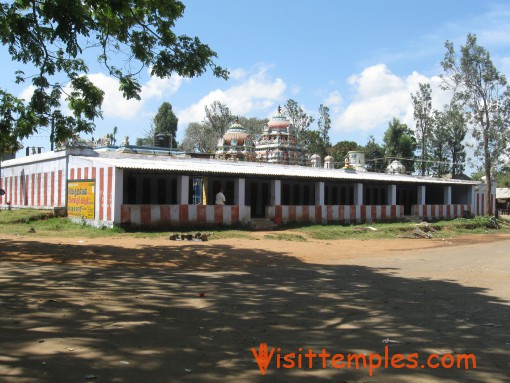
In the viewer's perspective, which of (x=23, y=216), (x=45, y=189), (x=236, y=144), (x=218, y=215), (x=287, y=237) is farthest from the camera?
(x=236, y=144)

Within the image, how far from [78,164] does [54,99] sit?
9.52 metres

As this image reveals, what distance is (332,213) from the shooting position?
25891 mm

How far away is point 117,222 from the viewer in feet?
61.4

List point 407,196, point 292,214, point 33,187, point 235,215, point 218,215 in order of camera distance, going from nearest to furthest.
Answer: point 218,215 → point 235,215 → point 292,214 → point 33,187 → point 407,196

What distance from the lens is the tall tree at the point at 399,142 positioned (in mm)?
55812

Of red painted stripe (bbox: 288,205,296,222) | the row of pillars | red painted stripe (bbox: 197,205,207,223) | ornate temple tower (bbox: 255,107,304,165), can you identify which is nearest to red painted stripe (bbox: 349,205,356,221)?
the row of pillars

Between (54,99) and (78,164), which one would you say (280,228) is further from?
(54,99)

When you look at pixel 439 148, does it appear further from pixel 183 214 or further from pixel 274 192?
pixel 183 214

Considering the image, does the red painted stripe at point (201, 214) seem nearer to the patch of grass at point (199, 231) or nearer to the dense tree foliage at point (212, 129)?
the patch of grass at point (199, 231)

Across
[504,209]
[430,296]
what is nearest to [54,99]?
[430,296]

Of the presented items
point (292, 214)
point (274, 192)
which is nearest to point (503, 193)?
point (292, 214)

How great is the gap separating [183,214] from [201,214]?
866 millimetres

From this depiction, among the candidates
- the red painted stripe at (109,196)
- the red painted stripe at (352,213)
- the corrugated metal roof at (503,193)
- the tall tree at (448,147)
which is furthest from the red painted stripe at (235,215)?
the corrugated metal roof at (503,193)

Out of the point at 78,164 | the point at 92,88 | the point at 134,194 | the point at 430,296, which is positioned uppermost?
the point at 92,88
